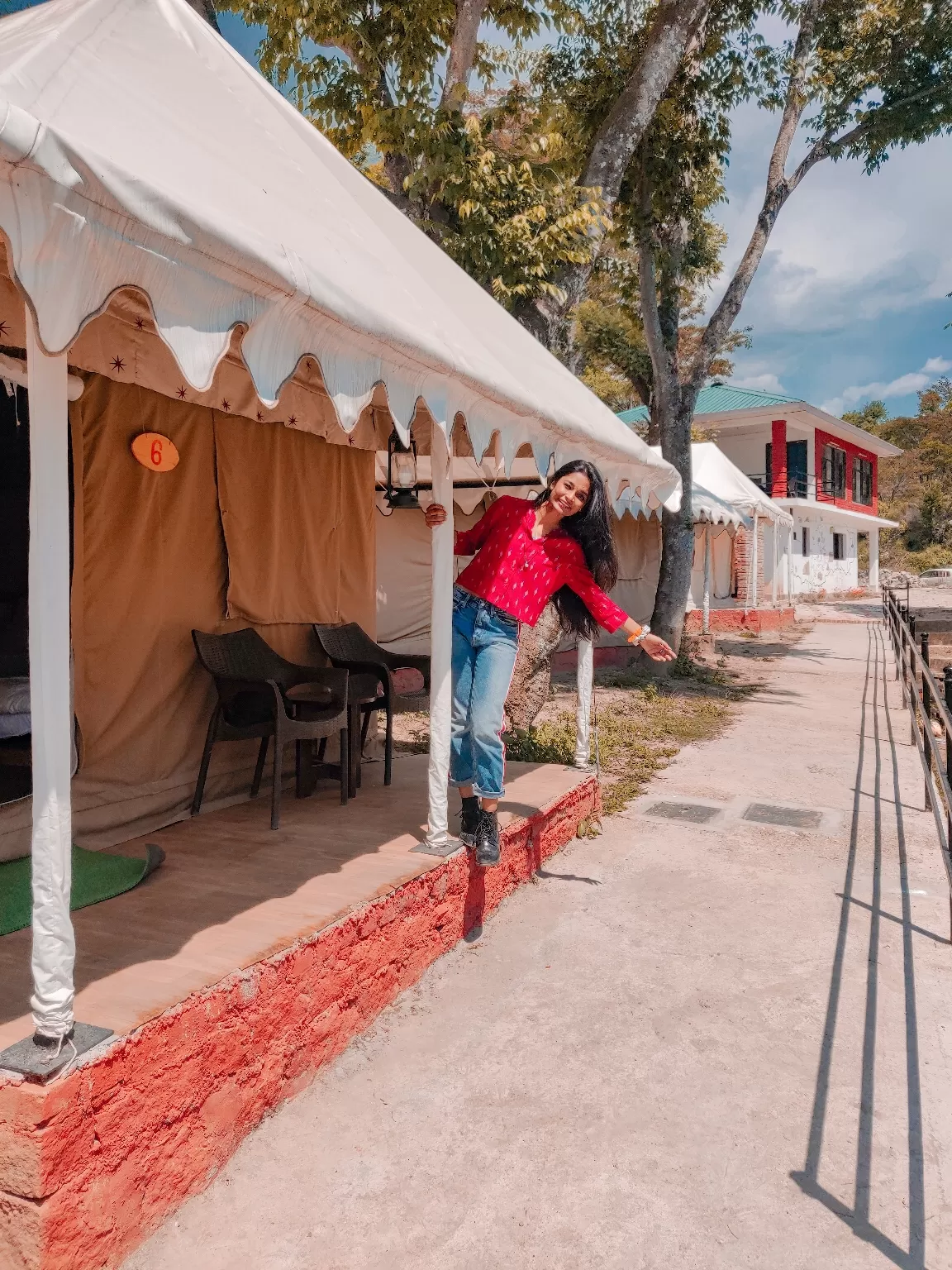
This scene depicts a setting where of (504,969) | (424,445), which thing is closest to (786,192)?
(424,445)

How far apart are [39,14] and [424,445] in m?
3.32

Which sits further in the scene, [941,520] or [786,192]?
[941,520]

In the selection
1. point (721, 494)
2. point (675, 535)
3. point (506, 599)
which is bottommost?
point (506, 599)

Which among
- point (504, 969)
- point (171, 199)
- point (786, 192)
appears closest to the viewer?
point (171, 199)

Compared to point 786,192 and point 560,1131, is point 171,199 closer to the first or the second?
point 560,1131

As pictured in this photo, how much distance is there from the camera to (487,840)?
421 centimetres

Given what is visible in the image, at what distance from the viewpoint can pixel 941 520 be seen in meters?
46.8

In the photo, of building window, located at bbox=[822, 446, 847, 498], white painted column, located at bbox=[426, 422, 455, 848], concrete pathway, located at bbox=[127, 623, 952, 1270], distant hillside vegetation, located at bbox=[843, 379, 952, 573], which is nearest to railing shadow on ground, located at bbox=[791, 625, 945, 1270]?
concrete pathway, located at bbox=[127, 623, 952, 1270]

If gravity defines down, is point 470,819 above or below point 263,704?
below

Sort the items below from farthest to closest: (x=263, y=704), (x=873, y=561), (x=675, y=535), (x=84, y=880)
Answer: (x=873, y=561) < (x=675, y=535) < (x=263, y=704) < (x=84, y=880)

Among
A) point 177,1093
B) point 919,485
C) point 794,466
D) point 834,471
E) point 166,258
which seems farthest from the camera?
point 919,485

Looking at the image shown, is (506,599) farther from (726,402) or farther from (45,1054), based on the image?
(726,402)

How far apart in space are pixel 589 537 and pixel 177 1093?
9.19 ft

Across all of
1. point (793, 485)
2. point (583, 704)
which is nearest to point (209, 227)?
point (583, 704)
